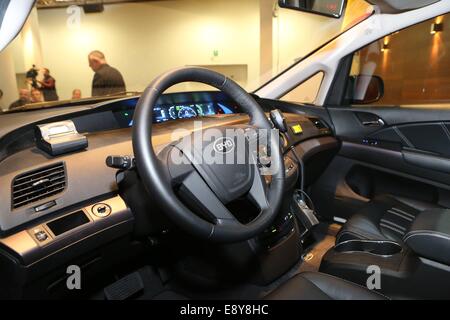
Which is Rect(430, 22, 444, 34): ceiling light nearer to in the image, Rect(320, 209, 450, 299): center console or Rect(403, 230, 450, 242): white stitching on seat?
Rect(320, 209, 450, 299): center console

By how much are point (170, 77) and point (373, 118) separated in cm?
156

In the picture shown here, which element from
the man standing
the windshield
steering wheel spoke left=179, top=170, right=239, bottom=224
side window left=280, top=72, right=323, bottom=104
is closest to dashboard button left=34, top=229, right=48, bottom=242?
steering wheel spoke left=179, top=170, right=239, bottom=224

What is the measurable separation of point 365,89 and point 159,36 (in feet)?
16.8

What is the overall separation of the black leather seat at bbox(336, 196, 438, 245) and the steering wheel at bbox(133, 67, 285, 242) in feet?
2.23

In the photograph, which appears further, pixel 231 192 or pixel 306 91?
pixel 306 91

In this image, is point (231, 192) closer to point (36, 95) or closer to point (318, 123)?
point (318, 123)

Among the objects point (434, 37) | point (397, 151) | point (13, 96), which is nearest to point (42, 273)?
point (13, 96)

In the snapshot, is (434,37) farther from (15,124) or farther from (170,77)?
(15,124)

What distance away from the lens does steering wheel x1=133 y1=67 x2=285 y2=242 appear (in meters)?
0.85

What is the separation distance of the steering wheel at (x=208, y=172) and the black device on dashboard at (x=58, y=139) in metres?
0.40

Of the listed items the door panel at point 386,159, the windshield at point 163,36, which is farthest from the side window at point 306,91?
the windshield at point 163,36

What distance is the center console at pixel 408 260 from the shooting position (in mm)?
1111

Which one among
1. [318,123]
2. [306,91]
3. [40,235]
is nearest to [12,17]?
[40,235]

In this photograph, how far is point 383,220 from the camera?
1.70 meters
